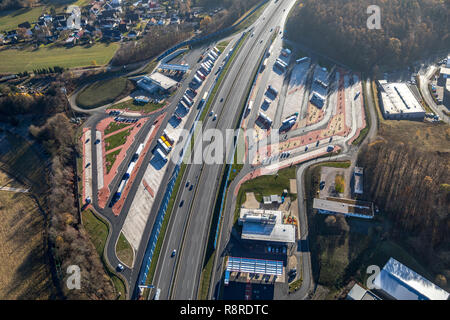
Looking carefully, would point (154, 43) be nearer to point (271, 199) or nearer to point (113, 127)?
point (113, 127)

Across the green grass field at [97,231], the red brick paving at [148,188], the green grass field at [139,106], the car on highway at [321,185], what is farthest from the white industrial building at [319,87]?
the green grass field at [97,231]

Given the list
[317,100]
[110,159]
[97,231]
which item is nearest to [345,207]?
[317,100]

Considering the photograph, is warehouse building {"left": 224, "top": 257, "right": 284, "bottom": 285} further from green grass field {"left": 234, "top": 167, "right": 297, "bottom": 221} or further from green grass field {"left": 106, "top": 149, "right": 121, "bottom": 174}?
green grass field {"left": 106, "top": 149, "right": 121, "bottom": 174}

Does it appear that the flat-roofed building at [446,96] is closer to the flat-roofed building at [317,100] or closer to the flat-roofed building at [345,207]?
the flat-roofed building at [317,100]
